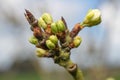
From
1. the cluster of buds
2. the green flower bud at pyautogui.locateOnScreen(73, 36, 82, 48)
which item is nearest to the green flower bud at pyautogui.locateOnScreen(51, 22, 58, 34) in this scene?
the cluster of buds

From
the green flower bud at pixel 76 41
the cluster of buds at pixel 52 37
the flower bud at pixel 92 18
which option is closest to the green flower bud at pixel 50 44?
the cluster of buds at pixel 52 37

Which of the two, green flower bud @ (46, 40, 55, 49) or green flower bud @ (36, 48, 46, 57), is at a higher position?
green flower bud @ (46, 40, 55, 49)

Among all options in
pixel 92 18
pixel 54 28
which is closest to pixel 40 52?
pixel 54 28

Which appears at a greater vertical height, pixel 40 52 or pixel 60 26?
pixel 60 26

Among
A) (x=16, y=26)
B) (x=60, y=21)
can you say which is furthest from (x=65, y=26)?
(x=16, y=26)

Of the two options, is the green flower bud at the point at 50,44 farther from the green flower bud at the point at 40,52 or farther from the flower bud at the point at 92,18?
the flower bud at the point at 92,18

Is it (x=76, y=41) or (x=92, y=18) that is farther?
(x=92, y=18)

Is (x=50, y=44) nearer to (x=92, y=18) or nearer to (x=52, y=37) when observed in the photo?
(x=52, y=37)

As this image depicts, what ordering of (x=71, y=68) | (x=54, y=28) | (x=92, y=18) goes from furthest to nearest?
(x=92, y=18) → (x=54, y=28) → (x=71, y=68)

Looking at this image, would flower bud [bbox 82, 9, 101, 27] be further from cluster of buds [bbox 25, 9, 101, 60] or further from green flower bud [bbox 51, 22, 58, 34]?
green flower bud [bbox 51, 22, 58, 34]
